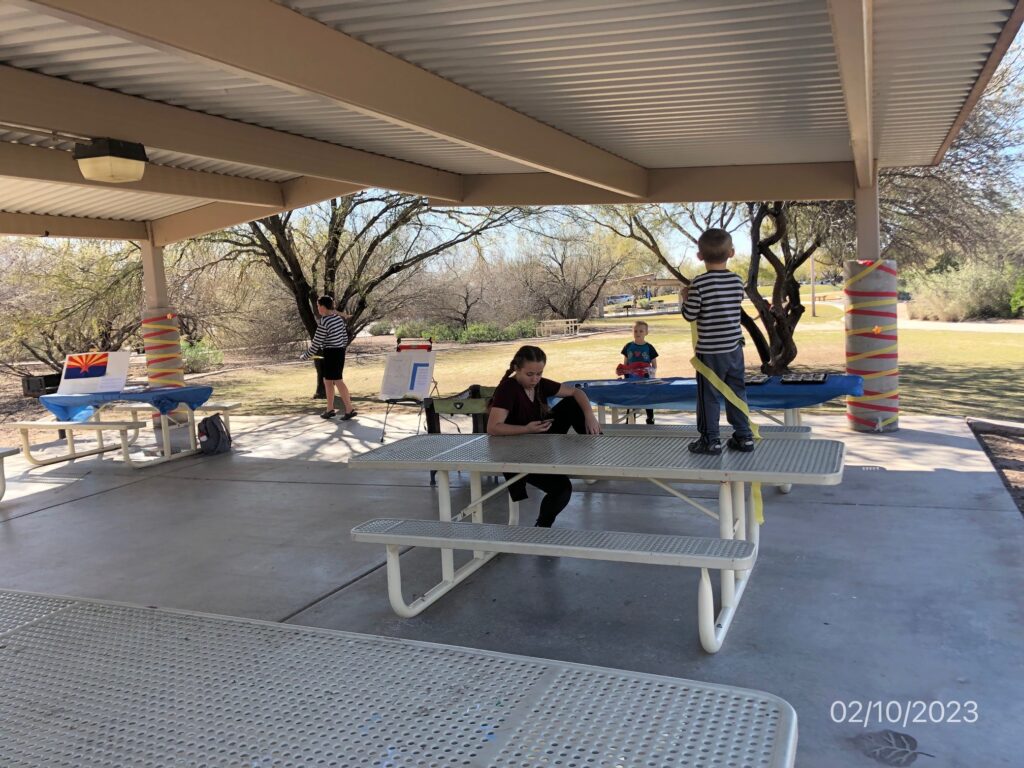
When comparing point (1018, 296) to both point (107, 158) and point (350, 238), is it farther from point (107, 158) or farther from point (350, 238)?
point (107, 158)

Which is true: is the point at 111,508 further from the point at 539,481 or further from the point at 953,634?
the point at 953,634

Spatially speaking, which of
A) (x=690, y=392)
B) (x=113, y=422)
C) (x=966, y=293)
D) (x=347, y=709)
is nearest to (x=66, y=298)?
(x=113, y=422)

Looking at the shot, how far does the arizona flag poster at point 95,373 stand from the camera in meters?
9.02

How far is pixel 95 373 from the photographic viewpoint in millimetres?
9148

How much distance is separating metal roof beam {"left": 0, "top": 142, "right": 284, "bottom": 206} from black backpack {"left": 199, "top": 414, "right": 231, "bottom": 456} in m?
2.35

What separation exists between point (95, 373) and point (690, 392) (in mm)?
6652

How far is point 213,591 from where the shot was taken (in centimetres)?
445

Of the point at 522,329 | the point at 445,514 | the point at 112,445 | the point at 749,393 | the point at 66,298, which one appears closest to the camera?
the point at 445,514

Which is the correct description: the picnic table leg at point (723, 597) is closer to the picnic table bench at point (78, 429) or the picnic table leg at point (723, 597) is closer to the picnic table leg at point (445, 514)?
the picnic table leg at point (445, 514)

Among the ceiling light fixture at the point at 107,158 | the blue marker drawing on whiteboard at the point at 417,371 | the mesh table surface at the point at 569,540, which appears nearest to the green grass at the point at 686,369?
the blue marker drawing on whiteboard at the point at 417,371

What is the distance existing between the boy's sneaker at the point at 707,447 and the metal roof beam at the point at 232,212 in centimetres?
524

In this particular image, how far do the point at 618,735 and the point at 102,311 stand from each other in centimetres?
1492

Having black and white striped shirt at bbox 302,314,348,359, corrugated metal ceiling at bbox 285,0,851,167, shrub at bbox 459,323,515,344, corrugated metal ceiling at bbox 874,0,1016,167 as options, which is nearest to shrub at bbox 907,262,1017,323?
shrub at bbox 459,323,515,344

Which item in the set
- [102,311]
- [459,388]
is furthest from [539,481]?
[102,311]
